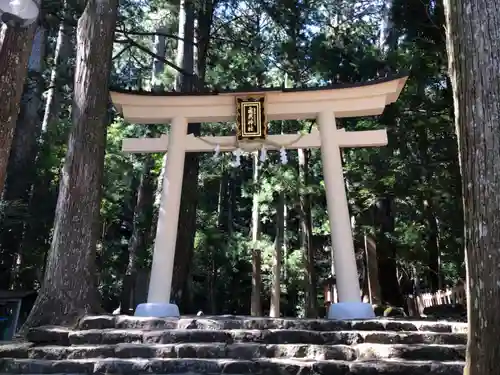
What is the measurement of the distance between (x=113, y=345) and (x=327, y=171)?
3578 millimetres

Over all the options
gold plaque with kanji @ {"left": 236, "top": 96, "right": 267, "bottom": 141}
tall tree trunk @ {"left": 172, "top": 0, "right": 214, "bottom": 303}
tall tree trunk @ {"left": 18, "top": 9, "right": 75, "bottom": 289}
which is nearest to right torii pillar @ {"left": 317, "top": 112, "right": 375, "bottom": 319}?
gold plaque with kanji @ {"left": 236, "top": 96, "right": 267, "bottom": 141}

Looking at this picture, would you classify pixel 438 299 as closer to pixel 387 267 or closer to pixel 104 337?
pixel 387 267

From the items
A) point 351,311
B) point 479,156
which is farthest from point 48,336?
point 479,156

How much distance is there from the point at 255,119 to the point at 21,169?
6.48m

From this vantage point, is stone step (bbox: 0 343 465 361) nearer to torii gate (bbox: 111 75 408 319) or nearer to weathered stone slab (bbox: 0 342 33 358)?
weathered stone slab (bbox: 0 342 33 358)

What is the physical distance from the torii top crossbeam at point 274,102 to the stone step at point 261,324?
10.2 ft

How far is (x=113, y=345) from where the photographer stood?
467cm

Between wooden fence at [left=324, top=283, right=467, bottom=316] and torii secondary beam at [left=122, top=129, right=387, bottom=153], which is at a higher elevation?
torii secondary beam at [left=122, top=129, right=387, bottom=153]

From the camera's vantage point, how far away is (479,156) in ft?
8.24

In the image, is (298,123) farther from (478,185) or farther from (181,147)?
(478,185)

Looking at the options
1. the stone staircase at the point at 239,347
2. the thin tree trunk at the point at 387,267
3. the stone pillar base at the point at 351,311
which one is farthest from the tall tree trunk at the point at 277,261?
the stone staircase at the point at 239,347

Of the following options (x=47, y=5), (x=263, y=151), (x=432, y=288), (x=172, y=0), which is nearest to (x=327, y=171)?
(x=263, y=151)

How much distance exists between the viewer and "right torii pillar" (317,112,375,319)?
5.82m

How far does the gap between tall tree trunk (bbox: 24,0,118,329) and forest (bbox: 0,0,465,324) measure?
0.02 metres
